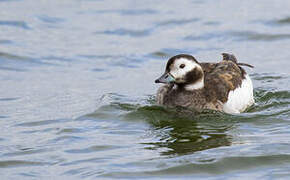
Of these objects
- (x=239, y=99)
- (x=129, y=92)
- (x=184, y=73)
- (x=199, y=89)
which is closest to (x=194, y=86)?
(x=199, y=89)

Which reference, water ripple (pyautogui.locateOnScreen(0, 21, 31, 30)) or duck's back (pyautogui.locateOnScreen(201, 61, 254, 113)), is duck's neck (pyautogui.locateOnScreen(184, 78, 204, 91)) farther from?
water ripple (pyautogui.locateOnScreen(0, 21, 31, 30))

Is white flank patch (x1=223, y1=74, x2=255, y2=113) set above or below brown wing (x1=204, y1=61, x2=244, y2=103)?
below

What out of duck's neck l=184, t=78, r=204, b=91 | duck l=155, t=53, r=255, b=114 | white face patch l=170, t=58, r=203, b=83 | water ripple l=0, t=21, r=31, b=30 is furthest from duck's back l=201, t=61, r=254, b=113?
water ripple l=0, t=21, r=31, b=30

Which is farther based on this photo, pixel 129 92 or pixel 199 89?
pixel 129 92

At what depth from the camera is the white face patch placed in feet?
38.4

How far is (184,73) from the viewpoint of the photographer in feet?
39.0

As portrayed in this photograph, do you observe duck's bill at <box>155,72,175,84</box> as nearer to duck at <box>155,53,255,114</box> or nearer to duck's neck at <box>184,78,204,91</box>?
duck at <box>155,53,255,114</box>

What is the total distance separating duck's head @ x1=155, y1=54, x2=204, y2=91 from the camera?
11.7m

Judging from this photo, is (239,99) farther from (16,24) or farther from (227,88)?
(16,24)

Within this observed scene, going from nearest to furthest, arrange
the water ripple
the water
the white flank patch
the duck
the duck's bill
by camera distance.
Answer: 1. the water
2. the duck's bill
3. the duck
4. the white flank patch
5. the water ripple

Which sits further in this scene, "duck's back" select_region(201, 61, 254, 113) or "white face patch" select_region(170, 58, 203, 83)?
"duck's back" select_region(201, 61, 254, 113)

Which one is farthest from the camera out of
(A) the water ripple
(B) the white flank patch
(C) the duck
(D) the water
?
(A) the water ripple

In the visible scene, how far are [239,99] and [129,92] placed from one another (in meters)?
2.37

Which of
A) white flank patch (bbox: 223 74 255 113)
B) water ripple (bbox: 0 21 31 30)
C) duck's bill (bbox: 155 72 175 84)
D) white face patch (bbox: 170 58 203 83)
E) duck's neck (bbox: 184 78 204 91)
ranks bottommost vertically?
white flank patch (bbox: 223 74 255 113)
